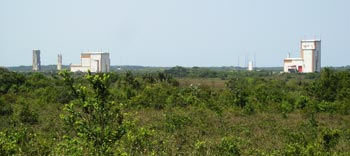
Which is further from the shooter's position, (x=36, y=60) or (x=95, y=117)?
(x=36, y=60)

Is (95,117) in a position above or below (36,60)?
below

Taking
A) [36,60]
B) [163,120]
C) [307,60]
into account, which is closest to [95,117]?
[163,120]

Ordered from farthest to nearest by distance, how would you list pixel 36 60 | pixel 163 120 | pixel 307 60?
pixel 36 60 → pixel 307 60 → pixel 163 120

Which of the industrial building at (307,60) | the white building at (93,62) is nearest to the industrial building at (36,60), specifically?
the white building at (93,62)

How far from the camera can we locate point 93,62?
87.4m

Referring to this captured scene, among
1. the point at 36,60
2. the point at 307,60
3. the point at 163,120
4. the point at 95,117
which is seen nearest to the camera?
the point at 95,117

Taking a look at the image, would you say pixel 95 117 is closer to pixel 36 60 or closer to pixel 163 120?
pixel 163 120

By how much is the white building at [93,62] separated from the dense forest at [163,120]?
4096 cm

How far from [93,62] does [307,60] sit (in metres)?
40.0

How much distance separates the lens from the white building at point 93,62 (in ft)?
285

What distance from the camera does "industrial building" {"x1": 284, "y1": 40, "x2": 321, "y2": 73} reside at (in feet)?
259

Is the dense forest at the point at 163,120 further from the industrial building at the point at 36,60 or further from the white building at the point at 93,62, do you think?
the industrial building at the point at 36,60

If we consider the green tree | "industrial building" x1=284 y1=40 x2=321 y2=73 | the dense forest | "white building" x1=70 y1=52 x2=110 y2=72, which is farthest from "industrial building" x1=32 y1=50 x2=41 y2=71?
the green tree

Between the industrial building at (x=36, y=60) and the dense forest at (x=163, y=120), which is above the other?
the industrial building at (x=36, y=60)
